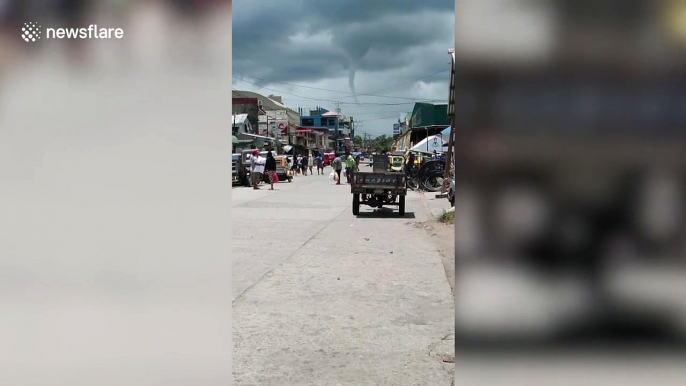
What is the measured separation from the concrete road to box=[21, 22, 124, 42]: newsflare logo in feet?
8.06

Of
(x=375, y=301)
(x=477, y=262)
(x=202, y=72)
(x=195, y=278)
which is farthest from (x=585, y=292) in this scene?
(x=375, y=301)

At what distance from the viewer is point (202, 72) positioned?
3.21 metres

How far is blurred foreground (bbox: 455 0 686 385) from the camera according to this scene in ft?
9.30

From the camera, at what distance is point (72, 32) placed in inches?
129

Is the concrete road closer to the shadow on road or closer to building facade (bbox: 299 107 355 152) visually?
the shadow on road

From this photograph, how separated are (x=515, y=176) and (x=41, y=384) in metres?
2.89

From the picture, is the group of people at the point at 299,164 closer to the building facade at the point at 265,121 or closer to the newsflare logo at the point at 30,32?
the building facade at the point at 265,121

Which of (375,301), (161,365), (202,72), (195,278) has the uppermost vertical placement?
(202,72)

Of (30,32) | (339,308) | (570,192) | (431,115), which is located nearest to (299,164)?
(431,115)

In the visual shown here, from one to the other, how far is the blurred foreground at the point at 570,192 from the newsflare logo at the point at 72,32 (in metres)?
1.85

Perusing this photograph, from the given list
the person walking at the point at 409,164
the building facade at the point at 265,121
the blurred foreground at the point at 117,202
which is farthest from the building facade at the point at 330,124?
the blurred foreground at the point at 117,202

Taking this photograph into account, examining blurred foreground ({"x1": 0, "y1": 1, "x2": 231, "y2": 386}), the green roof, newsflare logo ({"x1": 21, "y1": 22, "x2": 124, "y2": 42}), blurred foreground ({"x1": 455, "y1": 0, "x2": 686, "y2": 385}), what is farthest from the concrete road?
the green roof

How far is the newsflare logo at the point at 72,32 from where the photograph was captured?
3246 millimetres

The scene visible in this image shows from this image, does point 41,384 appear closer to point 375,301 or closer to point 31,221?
point 31,221
